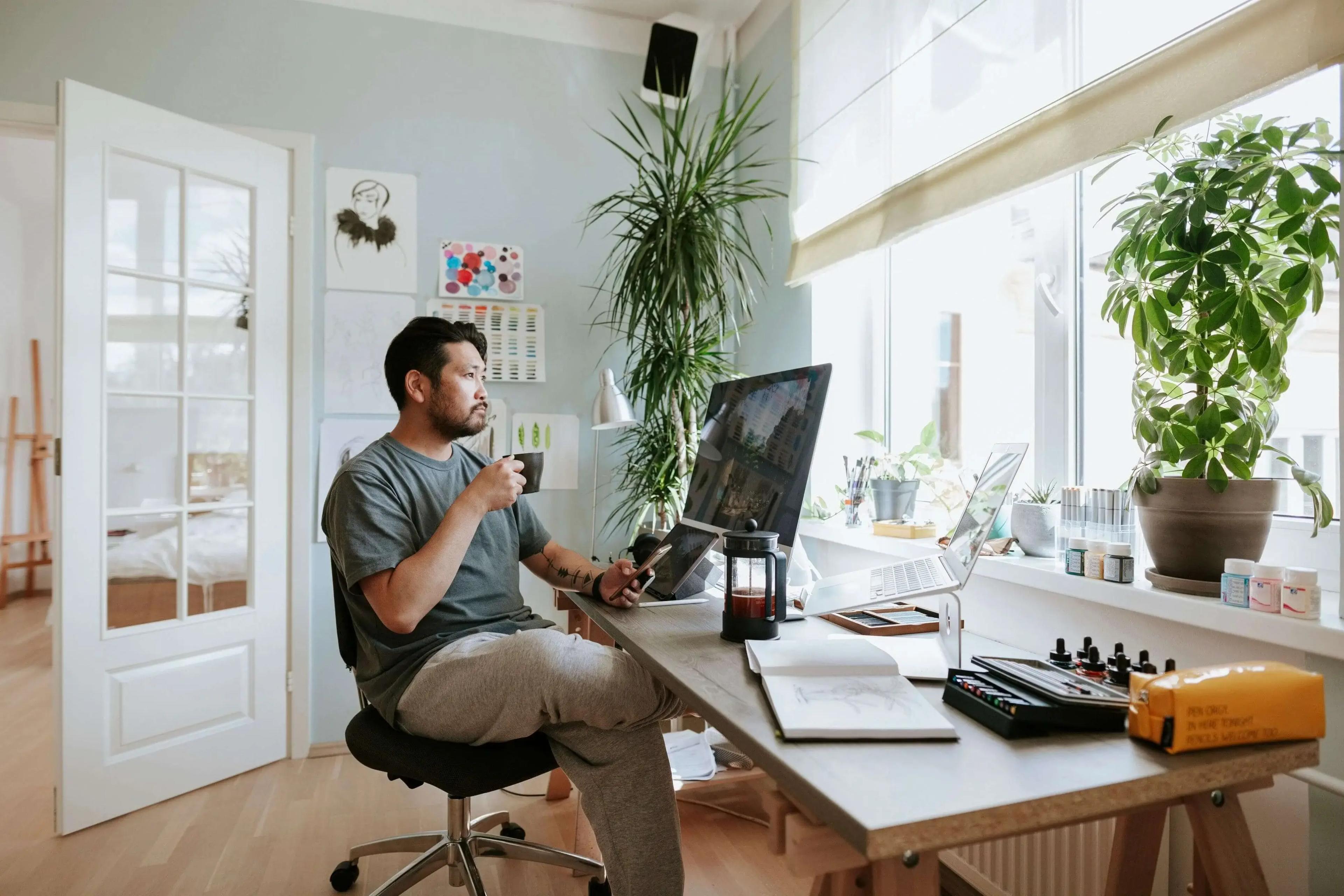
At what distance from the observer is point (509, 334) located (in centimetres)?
305

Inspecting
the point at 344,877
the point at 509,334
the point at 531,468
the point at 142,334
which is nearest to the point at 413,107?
the point at 509,334

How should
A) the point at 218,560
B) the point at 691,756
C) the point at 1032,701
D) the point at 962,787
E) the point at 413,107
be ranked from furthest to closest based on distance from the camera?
the point at 413,107 < the point at 218,560 < the point at 691,756 < the point at 1032,701 < the point at 962,787

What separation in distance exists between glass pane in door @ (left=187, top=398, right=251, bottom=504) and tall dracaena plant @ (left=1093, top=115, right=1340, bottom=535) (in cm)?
261

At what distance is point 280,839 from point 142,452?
1.26 m

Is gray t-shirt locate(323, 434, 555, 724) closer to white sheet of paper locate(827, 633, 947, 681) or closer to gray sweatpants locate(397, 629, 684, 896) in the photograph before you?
gray sweatpants locate(397, 629, 684, 896)

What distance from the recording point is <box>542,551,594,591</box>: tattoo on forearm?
1.87m

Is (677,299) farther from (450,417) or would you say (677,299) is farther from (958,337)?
(450,417)

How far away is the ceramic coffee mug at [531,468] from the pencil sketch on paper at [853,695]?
816 millimetres

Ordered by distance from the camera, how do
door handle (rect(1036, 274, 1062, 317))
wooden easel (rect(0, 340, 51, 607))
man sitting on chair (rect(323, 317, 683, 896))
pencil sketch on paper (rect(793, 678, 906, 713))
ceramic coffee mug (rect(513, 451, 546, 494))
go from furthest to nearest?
wooden easel (rect(0, 340, 51, 607)), door handle (rect(1036, 274, 1062, 317)), ceramic coffee mug (rect(513, 451, 546, 494)), man sitting on chair (rect(323, 317, 683, 896)), pencil sketch on paper (rect(793, 678, 906, 713))

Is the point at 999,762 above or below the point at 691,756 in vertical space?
above

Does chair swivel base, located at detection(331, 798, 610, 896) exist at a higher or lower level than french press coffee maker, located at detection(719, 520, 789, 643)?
lower

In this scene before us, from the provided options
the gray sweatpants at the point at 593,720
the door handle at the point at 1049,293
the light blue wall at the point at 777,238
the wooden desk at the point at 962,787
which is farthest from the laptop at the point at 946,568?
the light blue wall at the point at 777,238

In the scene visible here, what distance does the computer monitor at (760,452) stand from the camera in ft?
4.82

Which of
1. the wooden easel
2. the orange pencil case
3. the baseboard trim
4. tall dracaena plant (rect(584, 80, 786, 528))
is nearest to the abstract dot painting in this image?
tall dracaena plant (rect(584, 80, 786, 528))
